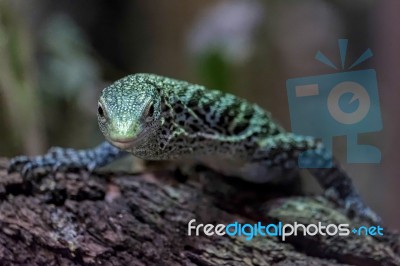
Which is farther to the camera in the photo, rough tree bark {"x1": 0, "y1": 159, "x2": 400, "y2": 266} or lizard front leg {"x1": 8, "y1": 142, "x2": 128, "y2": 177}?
lizard front leg {"x1": 8, "y1": 142, "x2": 128, "y2": 177}

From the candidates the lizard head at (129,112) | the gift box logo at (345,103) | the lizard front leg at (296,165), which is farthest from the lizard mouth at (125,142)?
the lizard front leg at (296,165)

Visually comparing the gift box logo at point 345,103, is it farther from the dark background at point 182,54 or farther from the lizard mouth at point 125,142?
the lizard mouth at point 125,142

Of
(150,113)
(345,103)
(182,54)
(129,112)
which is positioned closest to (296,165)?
(345,103)

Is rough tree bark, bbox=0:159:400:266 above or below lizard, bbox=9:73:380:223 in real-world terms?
below

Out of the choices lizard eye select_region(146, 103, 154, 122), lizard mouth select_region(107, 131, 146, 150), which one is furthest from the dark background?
lizard mouth select_region(107, 131, 146, 150)

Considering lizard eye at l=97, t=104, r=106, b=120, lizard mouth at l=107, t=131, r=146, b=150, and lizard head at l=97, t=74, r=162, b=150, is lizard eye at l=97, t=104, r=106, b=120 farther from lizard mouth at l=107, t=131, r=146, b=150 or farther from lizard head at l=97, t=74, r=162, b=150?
lizard mouth at l=107, t=131, r=146, b=150

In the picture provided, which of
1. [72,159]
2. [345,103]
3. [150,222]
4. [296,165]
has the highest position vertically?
[345,103]

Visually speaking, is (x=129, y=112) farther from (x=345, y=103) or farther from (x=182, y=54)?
(x=182, y=54)
